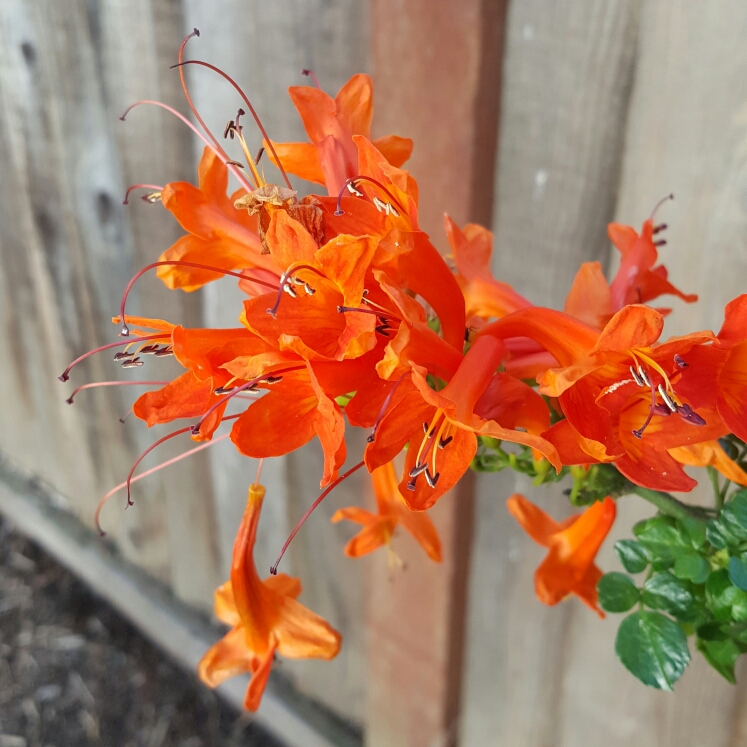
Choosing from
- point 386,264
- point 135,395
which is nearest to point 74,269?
point 135,395

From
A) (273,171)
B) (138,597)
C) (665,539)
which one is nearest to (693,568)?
(665,539)

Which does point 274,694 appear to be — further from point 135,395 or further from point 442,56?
point 442,56


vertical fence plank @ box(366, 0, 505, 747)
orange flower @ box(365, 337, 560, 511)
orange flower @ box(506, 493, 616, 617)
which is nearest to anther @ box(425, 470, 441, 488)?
orange flower @ box(365, 337, 560, 511)

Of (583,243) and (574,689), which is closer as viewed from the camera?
(583,243)

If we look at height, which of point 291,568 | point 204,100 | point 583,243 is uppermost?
point 204,100

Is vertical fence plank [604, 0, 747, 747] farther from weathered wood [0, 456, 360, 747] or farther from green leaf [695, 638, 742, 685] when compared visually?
weathered wood [0, 456, 360, 747]

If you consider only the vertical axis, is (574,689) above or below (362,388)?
below
